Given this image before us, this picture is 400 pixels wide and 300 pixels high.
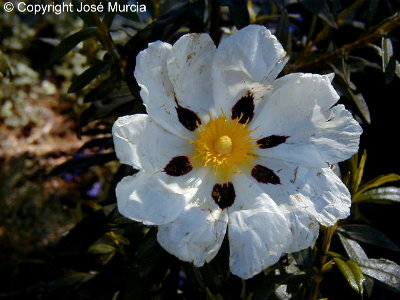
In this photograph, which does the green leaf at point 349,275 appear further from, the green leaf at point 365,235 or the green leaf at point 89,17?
the green leaf at point 89,17

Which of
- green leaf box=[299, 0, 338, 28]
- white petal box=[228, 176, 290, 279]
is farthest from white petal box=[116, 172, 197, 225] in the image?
green leaf box=[299, 0, 338, 28]

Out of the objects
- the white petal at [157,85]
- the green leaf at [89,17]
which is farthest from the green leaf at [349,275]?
the green leaf at [89,17]

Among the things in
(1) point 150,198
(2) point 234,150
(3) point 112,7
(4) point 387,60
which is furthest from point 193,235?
(4) point 387,60

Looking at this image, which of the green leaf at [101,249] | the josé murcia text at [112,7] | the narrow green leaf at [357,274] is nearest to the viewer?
the narrow green leaf at [357,274]

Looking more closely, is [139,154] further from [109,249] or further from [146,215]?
[109,249]

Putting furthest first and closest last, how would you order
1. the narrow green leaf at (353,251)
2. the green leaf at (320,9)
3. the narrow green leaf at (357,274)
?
1. the green leaf at (320,9)
2. the narrow green leaf at (353,251)
3. the narrow green leaf at (357,274)

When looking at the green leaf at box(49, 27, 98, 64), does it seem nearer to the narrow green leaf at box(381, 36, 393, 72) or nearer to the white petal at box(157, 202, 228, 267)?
the white petal at box(157, 202, 228, 267)

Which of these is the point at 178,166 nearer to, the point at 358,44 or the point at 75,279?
the point at 358,44
